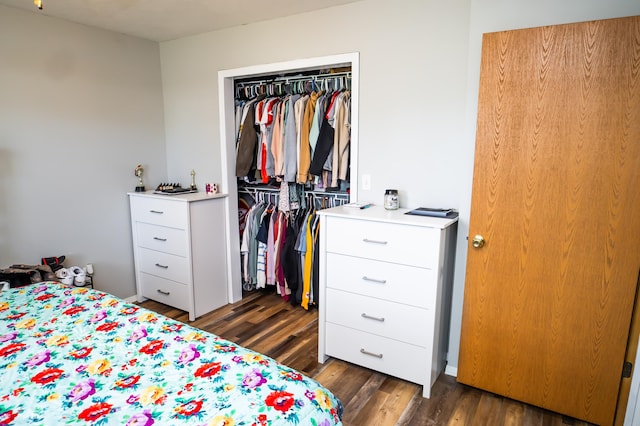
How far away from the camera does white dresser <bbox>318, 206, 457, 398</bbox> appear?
2.06m

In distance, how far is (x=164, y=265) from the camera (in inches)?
125

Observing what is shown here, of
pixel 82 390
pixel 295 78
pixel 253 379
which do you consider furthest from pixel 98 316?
pixel 295 78

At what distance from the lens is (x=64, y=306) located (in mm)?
1789

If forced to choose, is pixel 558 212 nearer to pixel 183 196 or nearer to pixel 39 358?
pixel 39 358

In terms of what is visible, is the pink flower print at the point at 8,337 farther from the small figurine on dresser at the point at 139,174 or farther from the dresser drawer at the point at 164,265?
the small figurine on dresser at the point at 139,174

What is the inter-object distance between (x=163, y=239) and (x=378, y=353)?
1.94m

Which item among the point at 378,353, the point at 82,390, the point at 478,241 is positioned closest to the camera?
the point at 82,390

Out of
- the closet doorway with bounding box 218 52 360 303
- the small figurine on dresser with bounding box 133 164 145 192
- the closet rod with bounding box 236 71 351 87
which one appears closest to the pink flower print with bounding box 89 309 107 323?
the closet doorway with bounding box 218 52 360 303

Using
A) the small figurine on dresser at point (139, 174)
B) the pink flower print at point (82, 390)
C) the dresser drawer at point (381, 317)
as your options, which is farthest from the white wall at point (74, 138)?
the dresser drawer at point (381, 317)

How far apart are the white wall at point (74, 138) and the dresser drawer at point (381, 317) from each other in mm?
2052

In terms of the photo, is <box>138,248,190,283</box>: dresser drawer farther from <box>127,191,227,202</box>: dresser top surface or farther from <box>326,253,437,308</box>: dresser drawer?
<box>326,253,437,308</box>: dresser drawer

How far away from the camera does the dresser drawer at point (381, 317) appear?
211 cm

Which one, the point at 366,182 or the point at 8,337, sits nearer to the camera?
the point at 8,337

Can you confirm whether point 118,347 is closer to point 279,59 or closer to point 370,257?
point 370,257
